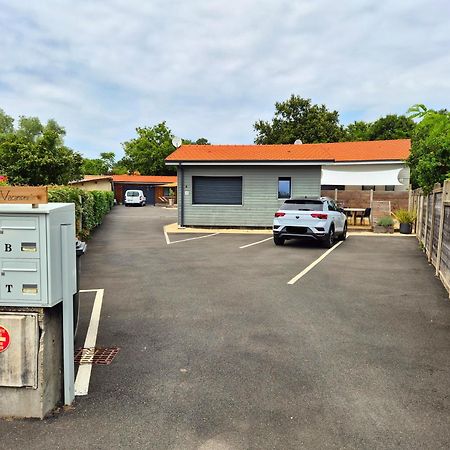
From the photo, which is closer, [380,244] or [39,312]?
[39,312]

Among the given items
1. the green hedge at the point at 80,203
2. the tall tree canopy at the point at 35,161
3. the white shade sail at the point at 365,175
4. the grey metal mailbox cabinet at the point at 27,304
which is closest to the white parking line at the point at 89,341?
→ the grey metal mailbox cabinet at the point at 27,304

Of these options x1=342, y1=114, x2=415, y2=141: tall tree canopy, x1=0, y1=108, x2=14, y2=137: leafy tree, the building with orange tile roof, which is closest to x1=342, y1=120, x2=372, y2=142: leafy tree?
x1=342, y1=114, x2=415, y2=141: tall tree canopy

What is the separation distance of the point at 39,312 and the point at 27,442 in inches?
36.3

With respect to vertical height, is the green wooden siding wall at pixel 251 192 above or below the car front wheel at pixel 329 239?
above

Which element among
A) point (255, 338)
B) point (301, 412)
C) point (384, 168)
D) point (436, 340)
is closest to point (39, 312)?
point (301, 412)

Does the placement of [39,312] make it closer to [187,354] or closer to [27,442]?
[27,442]

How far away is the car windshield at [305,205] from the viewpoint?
1287 cm

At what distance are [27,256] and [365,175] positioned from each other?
22.3 m

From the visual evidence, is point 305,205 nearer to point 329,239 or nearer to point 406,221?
point 329,239

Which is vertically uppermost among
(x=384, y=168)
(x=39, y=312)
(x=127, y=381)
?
(x=384, y=168)

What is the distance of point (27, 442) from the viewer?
9.39 ft

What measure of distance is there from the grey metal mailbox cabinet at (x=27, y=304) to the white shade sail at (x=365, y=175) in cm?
2038

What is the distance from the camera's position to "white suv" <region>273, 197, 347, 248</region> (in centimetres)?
1268

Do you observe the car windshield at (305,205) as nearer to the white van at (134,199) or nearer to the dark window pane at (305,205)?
the dark window pane at (305,205)
